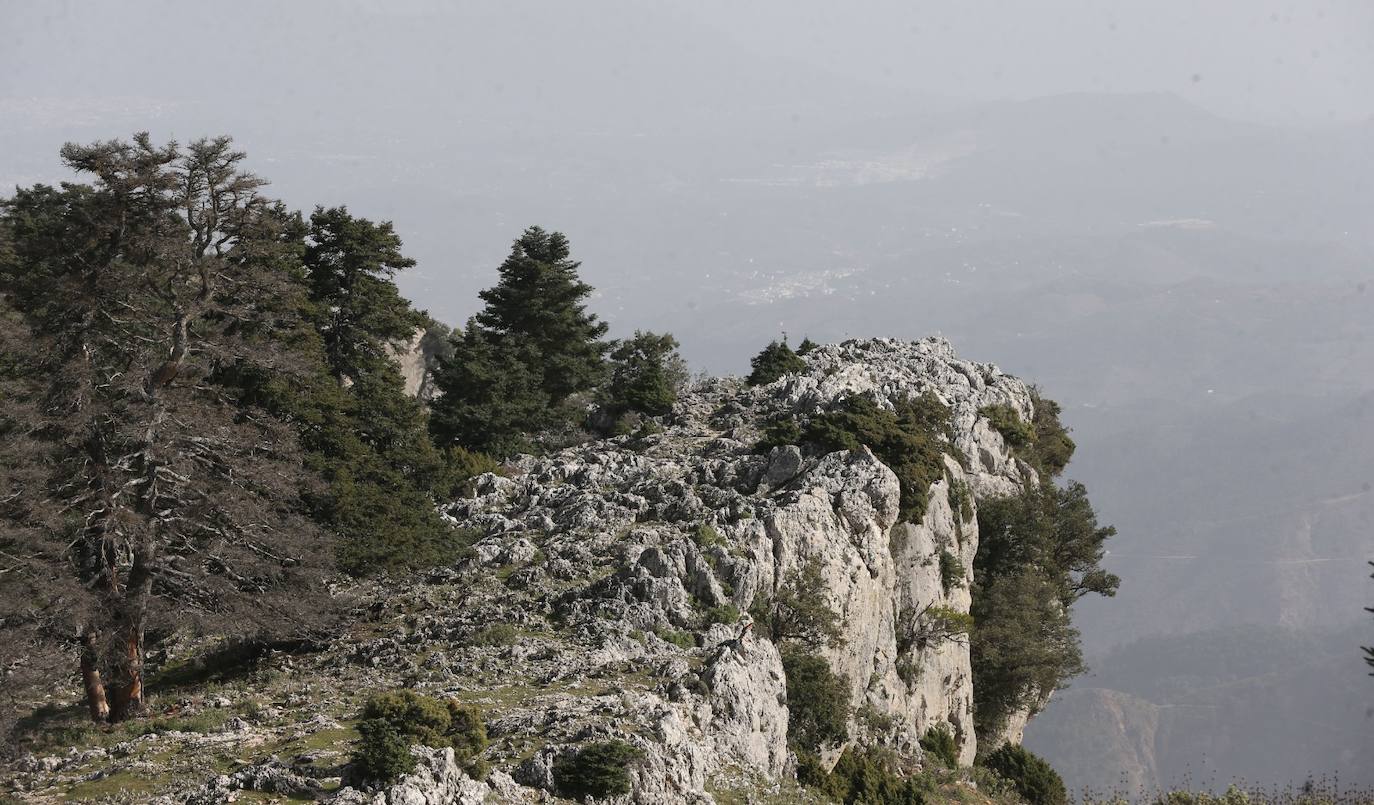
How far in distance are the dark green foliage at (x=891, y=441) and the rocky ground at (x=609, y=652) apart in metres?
0.88

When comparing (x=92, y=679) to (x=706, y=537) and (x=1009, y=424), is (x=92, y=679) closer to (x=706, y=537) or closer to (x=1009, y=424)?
(x=706, y=537)

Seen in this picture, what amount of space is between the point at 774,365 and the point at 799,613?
29.4 metres

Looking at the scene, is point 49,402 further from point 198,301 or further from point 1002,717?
point 1002,717

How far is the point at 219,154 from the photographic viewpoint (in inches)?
1055

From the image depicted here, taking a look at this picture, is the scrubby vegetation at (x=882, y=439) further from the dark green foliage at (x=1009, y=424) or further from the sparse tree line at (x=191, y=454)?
the dark green foliage at (x=1009, y=424)

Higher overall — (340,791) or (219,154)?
(219,154)

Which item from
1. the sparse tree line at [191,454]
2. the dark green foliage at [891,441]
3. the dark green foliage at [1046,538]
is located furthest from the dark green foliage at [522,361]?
the dark green foliage at [1046,538]

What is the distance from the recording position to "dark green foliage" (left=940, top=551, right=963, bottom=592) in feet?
132

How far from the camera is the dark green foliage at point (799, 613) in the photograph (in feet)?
103

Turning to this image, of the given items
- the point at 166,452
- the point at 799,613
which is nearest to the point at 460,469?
the point at 799,613

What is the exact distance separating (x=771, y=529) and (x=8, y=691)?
61.7 feet

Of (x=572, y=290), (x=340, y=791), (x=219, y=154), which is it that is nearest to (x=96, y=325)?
(x=219, y=154)

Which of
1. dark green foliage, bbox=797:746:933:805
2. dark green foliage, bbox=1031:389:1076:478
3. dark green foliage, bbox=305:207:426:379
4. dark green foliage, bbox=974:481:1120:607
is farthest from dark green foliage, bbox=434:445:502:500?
dark green foliage, bbox=1031:389:1076:478

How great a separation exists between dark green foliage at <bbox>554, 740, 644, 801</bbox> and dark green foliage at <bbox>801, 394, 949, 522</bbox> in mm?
19493
